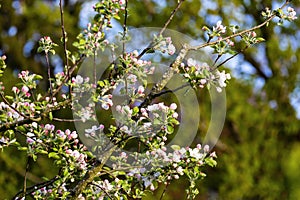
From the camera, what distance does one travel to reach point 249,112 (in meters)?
5.54

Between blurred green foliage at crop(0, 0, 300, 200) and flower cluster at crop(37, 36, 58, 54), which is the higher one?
blurred green foliage at crop(0, 0, 300, 200)

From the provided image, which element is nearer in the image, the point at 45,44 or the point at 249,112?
the point at 45,44

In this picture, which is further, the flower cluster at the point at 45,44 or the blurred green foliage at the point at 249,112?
the blurred green foliage at the point at 249,112

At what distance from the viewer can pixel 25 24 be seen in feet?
20.6

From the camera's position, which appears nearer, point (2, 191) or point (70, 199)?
point (70, 199)

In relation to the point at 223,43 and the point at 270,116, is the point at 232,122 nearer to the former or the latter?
the point at 270,116

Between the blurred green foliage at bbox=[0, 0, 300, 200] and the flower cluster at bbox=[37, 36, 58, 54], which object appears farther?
the blurred green foliage at bbox=[0, 0, 300, 200]

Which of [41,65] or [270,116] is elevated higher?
[41,65]

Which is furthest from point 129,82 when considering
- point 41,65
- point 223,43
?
point 41,65

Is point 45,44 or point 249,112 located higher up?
point 249,112

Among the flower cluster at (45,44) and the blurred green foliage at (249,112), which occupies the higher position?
the blurred green foliage at (249,112)

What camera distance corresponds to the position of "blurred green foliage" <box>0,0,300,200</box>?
17.5 feet

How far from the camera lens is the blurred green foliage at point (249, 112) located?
5.34 meters

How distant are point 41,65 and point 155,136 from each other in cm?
471
